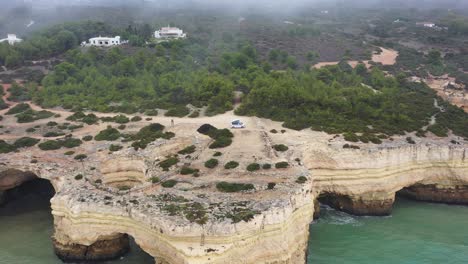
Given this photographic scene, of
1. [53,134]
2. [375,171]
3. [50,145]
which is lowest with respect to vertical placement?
[375,171]

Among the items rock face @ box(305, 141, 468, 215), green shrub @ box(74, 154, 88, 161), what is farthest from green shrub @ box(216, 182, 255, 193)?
green shrub @ box(74, 154, 88, 161)

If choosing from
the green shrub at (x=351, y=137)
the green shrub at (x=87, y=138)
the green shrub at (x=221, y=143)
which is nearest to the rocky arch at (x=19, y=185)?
the green shrub at (x=87, y=138)

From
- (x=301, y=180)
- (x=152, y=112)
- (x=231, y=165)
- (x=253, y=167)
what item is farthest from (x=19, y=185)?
(x=301, y=180)

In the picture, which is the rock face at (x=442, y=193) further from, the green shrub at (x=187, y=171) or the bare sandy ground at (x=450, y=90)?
the bare sandy ground at (x=450, y=90)

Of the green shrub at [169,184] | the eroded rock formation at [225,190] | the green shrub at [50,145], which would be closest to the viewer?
the eroded rock formation at [225,190]

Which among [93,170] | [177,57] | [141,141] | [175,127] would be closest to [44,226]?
[93,170]

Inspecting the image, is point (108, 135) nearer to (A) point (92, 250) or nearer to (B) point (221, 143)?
(B) point (221, 143)
